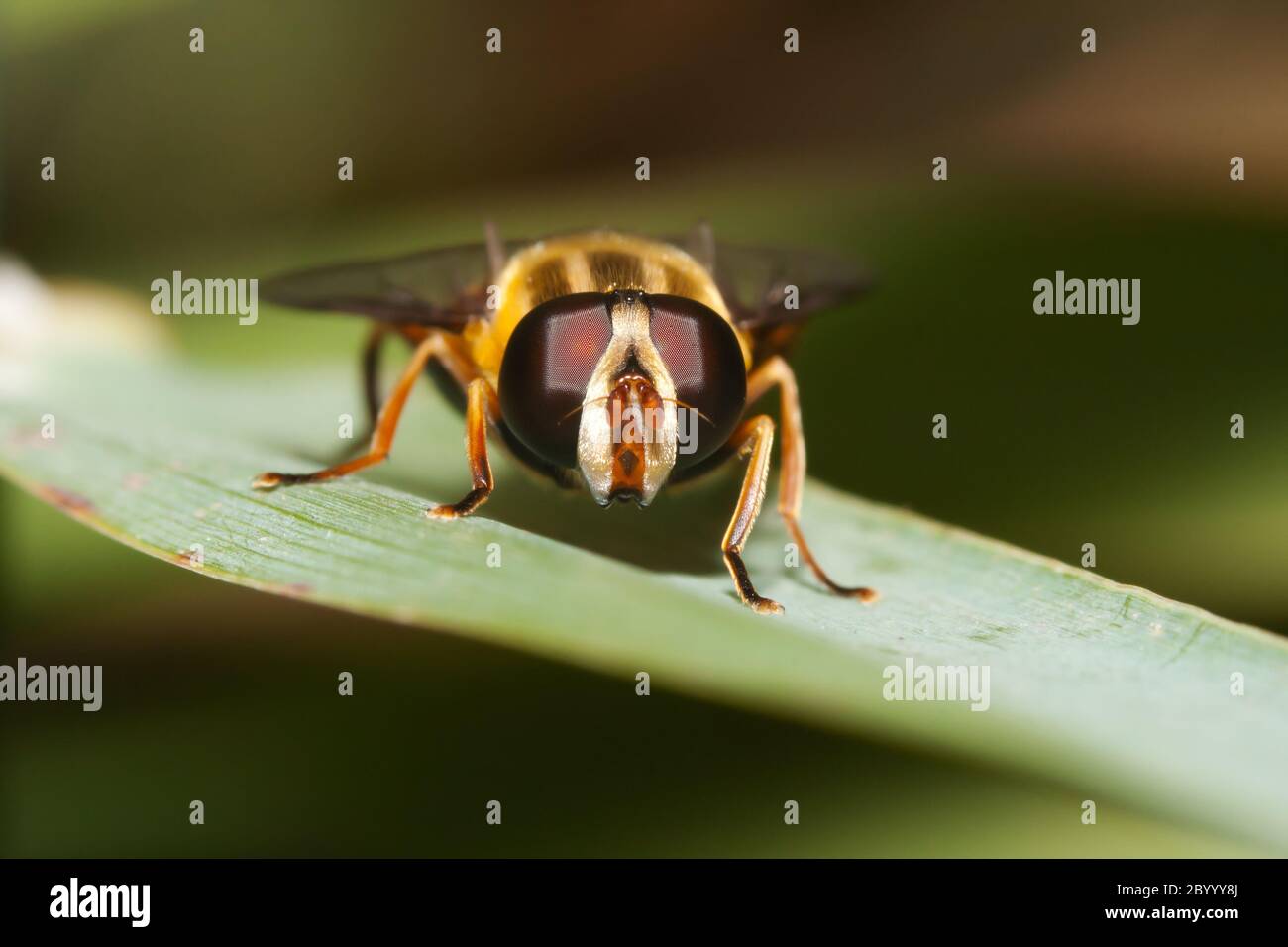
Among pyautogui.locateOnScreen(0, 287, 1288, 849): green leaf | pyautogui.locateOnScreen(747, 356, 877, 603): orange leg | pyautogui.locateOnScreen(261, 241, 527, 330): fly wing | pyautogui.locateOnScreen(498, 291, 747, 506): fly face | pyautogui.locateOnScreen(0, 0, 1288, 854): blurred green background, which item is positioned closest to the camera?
pyautogui.locateOnScreen(0, 287, 1288, 849): green leaf

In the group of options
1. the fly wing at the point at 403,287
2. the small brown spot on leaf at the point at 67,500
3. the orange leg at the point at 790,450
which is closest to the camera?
the small brown spot on leaf at the point at 67,500

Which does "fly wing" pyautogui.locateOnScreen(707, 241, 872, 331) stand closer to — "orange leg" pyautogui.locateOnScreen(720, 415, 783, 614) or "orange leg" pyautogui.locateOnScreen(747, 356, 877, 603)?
"orange leg" pyautogui.locateOnScreen(747, 356, 877, 603)

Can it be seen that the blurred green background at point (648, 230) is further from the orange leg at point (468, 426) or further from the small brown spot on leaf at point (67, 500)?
the small brown spot on leaf at point (67, 500)

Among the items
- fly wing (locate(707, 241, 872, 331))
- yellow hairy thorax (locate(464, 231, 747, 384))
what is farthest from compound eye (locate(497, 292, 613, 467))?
fly wing (locate(707, 241, 872, 331))

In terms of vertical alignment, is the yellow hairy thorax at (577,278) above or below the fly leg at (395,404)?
above

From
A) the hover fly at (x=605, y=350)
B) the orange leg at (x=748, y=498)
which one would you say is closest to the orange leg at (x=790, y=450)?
the hover fly at (x=605, y=350)

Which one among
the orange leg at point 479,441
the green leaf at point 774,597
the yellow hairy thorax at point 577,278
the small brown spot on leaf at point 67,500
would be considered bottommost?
the green leaf at point 774,597

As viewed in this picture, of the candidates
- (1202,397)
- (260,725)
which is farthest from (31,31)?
(1202,397)

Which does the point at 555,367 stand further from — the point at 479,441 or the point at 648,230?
the point at 648,230
